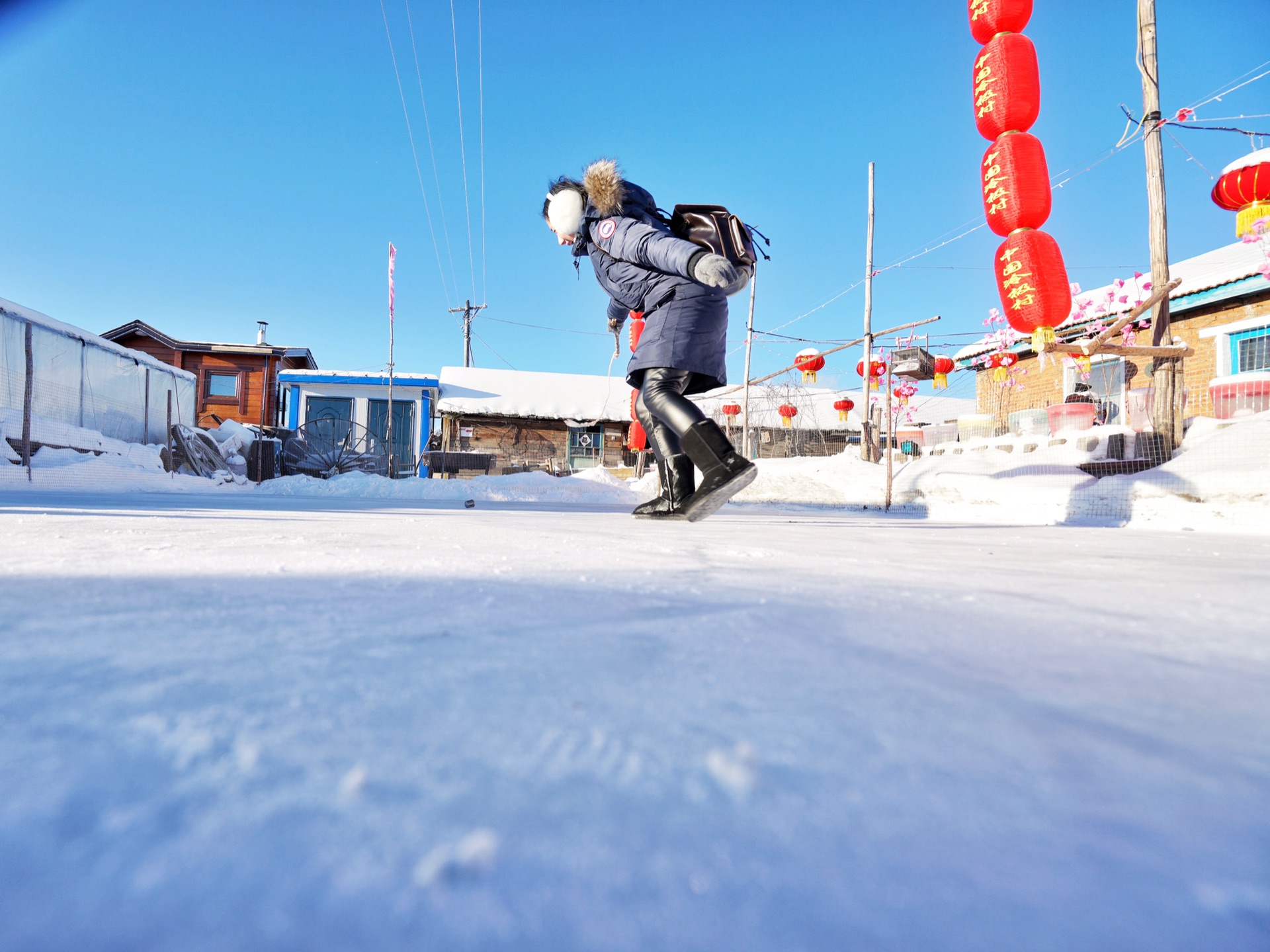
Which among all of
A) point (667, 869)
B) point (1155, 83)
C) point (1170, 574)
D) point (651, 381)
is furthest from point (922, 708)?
point (1155, 83)

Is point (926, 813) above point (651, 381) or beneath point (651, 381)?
beneath

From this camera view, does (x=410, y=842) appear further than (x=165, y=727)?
No

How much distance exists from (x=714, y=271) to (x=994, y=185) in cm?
478

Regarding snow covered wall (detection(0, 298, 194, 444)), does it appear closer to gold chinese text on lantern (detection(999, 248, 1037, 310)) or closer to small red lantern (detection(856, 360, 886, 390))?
gold chinese text on lantern (detection(999, 248, 1037, 310))

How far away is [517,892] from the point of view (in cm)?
24

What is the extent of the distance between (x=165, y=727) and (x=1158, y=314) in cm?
641

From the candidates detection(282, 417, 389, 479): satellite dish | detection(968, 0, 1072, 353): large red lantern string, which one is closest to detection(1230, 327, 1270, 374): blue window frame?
detection(968, 0, 1072, 353): large red lantern string

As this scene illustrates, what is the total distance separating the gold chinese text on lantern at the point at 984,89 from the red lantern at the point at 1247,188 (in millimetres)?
1887

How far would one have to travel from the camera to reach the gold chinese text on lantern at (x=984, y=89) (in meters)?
5.43

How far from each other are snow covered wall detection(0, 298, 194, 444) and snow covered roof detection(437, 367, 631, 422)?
5.81 m

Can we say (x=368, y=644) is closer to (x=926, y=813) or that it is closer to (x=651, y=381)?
(x=926, y=813)

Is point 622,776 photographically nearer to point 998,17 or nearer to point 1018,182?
point 1018,182

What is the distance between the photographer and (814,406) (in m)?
16.8

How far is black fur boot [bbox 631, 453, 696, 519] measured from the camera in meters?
2.48
